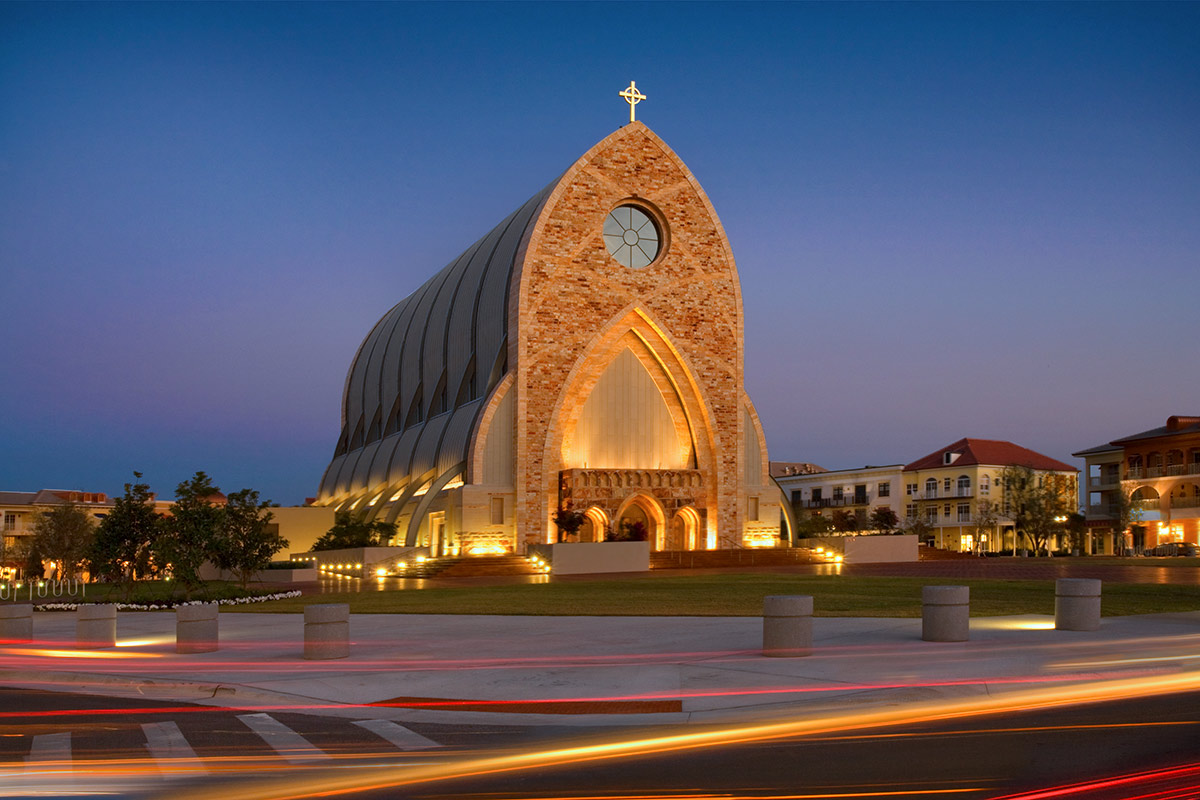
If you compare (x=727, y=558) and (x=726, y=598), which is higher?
(x=726, y=598)

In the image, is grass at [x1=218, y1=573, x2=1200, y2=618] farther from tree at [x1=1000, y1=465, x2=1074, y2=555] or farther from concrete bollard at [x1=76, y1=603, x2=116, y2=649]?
tree at [x1=1000, y1=465, x2=1074, y2=555]

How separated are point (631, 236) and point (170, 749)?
48826 mm

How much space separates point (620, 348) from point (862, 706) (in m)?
45.6

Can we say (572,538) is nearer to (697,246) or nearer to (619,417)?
(619,417)

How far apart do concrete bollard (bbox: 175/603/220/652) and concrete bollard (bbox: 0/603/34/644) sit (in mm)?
4924

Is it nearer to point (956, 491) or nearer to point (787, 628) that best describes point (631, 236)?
point (956, 491)

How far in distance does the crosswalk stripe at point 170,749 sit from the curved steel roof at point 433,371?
4213 cm

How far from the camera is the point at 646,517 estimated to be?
56.6m

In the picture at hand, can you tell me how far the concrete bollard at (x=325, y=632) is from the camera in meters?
15.3

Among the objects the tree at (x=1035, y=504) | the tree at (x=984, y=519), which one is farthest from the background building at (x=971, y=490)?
the tree at (x=1035, y=504)

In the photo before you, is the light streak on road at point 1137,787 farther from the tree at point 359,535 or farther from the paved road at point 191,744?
the tree at point 359,535

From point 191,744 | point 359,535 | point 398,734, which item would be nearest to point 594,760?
point 398,734

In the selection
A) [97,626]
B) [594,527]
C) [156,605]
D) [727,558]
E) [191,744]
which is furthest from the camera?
[594,527]

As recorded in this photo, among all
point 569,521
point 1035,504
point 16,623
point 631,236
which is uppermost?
point 631,236
